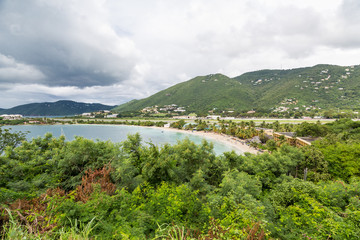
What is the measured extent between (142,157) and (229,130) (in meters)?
62.6

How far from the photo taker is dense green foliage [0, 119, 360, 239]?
141 inches

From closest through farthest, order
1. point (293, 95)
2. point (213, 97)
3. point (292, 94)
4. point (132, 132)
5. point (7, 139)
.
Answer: point (7, 139) < point (132, 132) < point (293, 95) < point (292, 94) < point (213, 97)

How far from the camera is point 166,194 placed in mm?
7848

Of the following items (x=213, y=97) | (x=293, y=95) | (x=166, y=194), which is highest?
(x=213, y=97)

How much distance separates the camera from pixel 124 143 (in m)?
13.3

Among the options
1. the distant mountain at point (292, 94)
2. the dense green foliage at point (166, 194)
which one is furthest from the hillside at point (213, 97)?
the dense green foliage at point (166, 194)

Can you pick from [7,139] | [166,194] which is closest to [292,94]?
[166,194]

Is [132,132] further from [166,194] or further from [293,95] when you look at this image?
[293,95]

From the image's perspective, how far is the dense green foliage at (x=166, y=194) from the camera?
11.8 ft

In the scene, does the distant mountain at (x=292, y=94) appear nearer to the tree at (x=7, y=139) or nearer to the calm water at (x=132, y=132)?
the calm water at (x=132, y=132)

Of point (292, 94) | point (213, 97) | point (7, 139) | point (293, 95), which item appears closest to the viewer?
point (7, 139)

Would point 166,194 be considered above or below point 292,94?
below

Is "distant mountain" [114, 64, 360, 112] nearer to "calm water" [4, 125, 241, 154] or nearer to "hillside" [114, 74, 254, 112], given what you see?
"hillside" [114, 74, 254, 112]

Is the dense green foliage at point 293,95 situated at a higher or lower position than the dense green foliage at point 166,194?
higher
